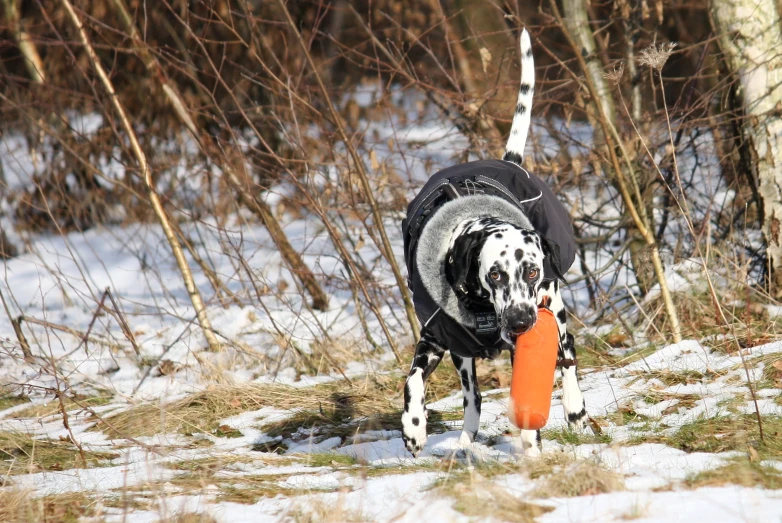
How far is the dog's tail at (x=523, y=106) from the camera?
4.36 metres

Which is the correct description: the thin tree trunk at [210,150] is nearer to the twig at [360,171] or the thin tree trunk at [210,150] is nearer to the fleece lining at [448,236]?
the twig at [360,171]

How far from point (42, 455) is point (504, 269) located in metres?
2.33

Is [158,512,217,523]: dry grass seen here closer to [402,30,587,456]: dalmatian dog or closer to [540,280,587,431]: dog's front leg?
[402,30,587,456]: dalmatian dog

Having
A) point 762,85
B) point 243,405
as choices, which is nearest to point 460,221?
point 243,405

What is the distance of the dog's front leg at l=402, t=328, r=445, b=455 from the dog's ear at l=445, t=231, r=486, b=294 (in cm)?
33

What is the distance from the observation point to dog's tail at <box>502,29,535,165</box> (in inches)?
172

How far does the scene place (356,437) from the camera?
144 inches

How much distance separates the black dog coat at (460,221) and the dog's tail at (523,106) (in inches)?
A: 11.2

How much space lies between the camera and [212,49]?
9.95 metres

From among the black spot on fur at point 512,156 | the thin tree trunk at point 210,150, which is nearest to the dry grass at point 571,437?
A: the black spot on fur at point 512,156

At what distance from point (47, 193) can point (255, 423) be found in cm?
670

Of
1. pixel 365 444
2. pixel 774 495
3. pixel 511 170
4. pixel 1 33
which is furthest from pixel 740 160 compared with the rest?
pixel 1 33

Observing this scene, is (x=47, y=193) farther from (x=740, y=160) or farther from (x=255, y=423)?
(x=740, y=160)

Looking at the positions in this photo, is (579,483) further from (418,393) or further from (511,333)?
(418,393)
